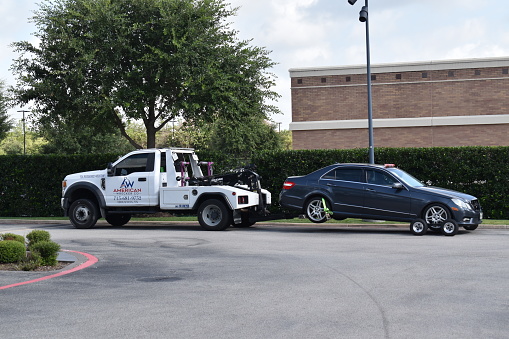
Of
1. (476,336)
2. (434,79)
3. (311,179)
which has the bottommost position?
(476,336)

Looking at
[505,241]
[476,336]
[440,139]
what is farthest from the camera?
[440,139]

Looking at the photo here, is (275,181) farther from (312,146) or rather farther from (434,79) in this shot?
(434,79)

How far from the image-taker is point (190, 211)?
59.2 feet

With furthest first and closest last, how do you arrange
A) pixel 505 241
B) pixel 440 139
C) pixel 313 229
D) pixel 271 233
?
pixel 440 139 → pixel 313 229 → pixel 271 233 → pixel 505 241

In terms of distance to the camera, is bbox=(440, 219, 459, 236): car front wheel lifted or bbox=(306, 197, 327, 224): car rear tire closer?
bbox=(440, 219, 459, 236): car front wheel lifted

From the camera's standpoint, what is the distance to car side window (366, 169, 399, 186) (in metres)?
17.0

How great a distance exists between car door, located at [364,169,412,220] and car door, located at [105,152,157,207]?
20.4 feet

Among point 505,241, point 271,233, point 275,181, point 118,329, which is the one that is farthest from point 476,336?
point 275,181

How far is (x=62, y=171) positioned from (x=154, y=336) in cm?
1897

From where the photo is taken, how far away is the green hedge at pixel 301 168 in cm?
2042

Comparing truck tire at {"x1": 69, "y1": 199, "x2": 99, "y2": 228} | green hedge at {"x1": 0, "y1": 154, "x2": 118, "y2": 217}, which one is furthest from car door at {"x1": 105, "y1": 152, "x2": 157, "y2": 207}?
green hedge at {"x1": 0, "y1": 154, "x2": 118, "y2": 217}

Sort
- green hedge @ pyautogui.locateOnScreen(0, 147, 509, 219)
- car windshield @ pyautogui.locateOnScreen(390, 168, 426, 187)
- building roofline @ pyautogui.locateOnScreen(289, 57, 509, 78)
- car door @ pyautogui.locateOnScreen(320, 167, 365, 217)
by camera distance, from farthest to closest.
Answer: building roofline @ pyautogui.locateOnScreen(289, 57, 509, 78) → green hedge @ pyautogui.locateOnScreen(0, 147, 509, 219) → car door @ pyautogui.locateOnScreen(320, 167, 365, 217) → car windshield @ pyautogui.locateOnScreen(390, 168, 426, 187)

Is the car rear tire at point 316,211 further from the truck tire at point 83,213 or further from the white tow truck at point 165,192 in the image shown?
the truck tire at point 83,213

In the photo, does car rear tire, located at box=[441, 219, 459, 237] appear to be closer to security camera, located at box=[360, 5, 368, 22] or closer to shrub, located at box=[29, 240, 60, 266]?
security camera, located at box=[360, 5, 368, 22]
